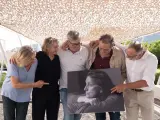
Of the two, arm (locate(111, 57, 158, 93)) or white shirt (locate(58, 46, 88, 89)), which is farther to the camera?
white shirt (locate(58, 46, 88, 89))

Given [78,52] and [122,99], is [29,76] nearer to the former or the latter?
[78,52]

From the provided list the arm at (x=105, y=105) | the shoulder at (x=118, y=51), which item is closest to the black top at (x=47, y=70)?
the arm at (x=105, y=105)

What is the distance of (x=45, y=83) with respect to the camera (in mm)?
3863

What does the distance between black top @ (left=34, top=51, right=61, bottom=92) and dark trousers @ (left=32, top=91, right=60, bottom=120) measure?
9 cm

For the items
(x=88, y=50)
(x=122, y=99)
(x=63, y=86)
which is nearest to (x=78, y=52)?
(x=88, y=50)

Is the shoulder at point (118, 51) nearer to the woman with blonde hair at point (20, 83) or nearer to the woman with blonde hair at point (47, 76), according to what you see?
the woman with blonde hair at point (47, 76)

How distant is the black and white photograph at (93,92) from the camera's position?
378 centimetres

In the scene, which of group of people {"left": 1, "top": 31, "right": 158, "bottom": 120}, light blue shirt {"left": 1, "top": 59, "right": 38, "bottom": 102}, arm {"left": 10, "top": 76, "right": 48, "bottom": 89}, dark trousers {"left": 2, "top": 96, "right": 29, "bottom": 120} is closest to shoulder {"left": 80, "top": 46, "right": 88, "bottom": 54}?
group of people {"left": 1, "top": 31, "right": 158, "bottom": 120}

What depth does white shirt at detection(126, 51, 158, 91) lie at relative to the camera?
374 cm

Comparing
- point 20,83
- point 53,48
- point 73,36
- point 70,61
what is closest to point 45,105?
point 20,83

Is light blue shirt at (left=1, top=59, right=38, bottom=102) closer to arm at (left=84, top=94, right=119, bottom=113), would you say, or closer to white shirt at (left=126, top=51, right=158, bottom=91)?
arm at (left=84, top=94, right=119, bottom=113)

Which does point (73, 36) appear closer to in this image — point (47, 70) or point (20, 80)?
point (47, 70)

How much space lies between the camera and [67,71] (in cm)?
396

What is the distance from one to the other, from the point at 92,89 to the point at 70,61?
0.46m
